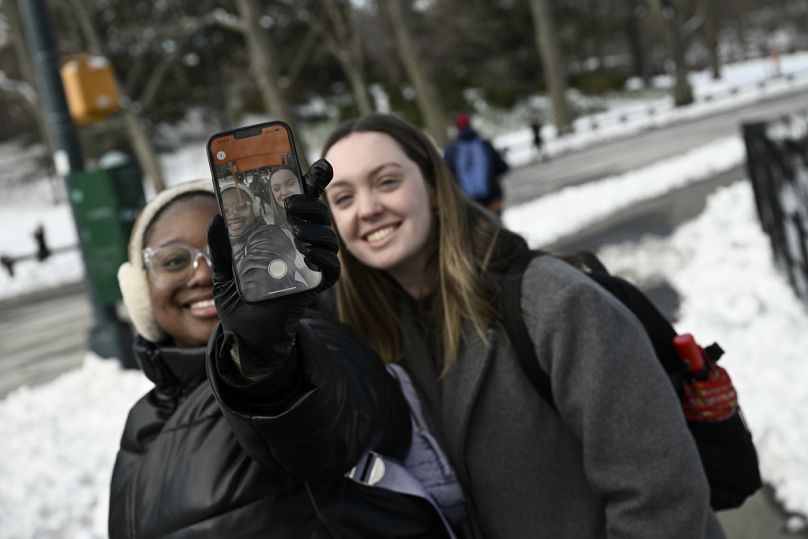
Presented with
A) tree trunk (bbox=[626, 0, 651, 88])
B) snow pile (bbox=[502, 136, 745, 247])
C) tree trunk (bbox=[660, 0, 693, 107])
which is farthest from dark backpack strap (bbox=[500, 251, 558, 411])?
tree trunk (bbox=[626, 0, 651, 88])

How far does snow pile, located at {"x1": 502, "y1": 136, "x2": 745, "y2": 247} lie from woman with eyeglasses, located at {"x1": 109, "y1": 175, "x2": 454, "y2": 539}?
817 cm

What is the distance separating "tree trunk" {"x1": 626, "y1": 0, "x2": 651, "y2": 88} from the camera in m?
45.0

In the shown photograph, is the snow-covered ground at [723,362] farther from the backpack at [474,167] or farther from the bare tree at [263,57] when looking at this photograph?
the bare tree at [263,57]

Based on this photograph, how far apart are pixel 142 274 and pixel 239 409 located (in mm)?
719

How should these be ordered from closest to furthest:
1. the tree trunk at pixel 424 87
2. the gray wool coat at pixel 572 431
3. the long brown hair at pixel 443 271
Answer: the gray wool coat at pixel 572 431 < the long brown hair at pixel 443 271 < the tree trunk at pixel 424 87

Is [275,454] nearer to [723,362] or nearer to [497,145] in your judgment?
[723,362]

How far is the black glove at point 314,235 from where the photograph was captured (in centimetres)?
130

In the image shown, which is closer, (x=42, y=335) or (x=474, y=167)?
(x=474, y=167)

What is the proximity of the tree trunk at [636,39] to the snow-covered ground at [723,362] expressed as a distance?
38.1 meters

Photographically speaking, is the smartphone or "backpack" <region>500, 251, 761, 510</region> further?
"backpack" <region>500, 251, 761, 510</region>

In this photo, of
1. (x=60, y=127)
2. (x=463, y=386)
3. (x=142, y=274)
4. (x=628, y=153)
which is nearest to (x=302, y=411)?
(x=463, y=386)

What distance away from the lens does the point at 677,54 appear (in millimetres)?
32781

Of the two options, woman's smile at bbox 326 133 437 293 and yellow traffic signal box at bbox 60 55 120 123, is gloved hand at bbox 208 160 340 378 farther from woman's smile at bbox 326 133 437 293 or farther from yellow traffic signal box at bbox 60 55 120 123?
yellow traffic signal box at bbox 60 55 120 123

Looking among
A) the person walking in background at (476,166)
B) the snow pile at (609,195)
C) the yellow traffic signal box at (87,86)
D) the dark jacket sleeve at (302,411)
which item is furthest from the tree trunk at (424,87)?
the dark jacket sleeve at (302,411)
